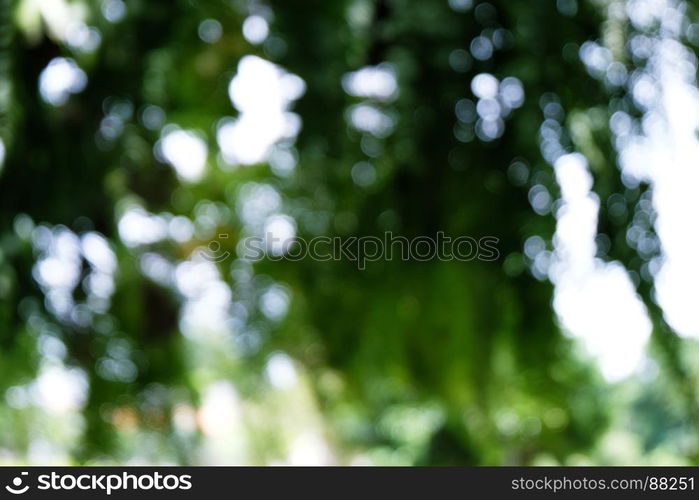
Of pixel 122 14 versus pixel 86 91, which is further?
pixel 86 91

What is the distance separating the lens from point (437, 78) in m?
0.77

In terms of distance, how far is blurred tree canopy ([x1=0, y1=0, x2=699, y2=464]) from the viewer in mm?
690

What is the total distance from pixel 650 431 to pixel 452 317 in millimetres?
2866

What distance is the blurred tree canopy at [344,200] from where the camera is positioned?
690 mm

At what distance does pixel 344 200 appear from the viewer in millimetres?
890

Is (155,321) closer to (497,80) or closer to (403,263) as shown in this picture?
(403,263)
